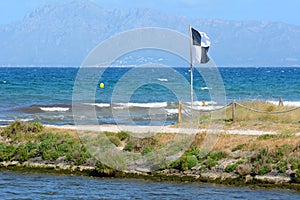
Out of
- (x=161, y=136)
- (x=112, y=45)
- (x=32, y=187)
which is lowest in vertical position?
(x=32, y=187)

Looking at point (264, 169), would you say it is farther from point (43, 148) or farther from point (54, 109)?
point (54, 109)

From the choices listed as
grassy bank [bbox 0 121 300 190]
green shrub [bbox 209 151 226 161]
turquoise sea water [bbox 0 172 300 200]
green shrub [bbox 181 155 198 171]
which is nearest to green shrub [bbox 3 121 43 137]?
grassy bank [bbox 0 121 300 190]

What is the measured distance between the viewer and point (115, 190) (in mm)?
19375

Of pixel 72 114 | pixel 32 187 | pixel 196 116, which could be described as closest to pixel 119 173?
pixel 32 187

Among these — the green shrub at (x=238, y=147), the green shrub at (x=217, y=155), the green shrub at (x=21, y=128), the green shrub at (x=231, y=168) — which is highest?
the green shrub at (x=21, y=128)

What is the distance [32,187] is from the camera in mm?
19922

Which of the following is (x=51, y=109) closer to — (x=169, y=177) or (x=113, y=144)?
(x=113, y=144)

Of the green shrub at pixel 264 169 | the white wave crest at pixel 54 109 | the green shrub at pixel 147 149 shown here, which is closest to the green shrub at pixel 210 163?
the green shrub at pixel 264 169

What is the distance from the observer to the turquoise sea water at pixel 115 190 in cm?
1852

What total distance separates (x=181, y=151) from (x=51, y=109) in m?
28.5

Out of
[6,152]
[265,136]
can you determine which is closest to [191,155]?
[265,136]

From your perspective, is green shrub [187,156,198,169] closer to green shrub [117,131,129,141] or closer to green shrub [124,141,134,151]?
green shrub [124,141,134,151]

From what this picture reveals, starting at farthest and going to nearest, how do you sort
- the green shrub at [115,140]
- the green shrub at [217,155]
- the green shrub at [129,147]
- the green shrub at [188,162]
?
the green shrub at [115,140]
the green shrub at [129,147]
the green shrub at [217,155]
the green shrub at [188,162]

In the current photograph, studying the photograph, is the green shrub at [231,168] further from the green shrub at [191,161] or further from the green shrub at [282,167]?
the green shrub at [282,167]
